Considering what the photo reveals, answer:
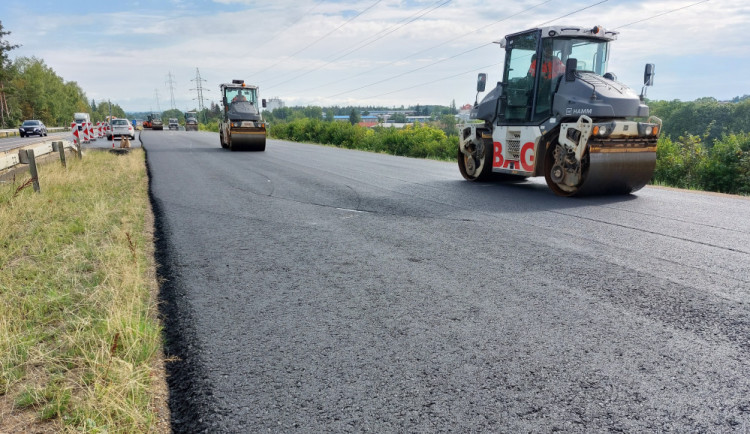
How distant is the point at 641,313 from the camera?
334cm

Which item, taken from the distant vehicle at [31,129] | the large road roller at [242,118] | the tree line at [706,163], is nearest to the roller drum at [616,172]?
the tree line at [706,163]

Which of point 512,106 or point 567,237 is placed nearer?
point 567,237

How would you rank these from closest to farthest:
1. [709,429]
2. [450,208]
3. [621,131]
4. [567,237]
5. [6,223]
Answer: [709,429] → [567,237] → [6,223] → [450,208] → [621,131]

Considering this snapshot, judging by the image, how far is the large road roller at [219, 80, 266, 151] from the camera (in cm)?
2095

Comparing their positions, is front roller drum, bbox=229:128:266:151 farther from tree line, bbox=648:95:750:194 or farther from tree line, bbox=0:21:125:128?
tree line, bbox=0:21:125:128

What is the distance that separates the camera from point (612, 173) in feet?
26.3

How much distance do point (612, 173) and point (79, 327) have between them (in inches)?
309

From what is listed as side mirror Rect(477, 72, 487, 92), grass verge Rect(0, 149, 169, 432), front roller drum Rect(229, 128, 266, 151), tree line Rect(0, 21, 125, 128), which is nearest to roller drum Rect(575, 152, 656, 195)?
side mirror Rect(477, 72, 487, 92)

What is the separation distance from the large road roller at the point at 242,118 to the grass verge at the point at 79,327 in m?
14.8

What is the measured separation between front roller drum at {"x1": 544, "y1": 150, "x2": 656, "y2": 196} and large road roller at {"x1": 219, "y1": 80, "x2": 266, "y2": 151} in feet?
51.1

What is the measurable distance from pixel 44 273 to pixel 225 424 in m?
3.17

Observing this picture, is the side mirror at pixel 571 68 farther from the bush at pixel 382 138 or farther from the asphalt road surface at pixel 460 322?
the bush at pixel 382 138

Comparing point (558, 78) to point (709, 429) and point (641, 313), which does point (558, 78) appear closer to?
point (641, 313)

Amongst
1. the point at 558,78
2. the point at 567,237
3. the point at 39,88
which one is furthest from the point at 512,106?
the point at 39,88
